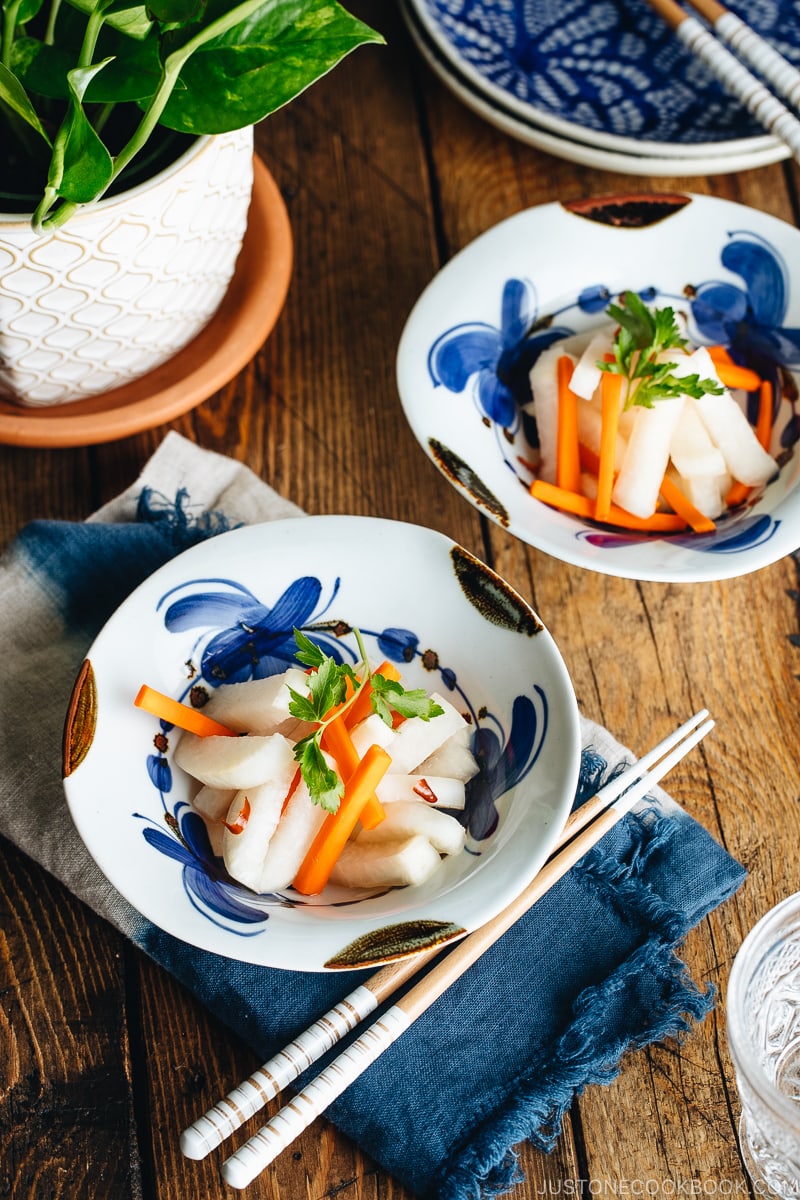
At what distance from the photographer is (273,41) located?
926mm

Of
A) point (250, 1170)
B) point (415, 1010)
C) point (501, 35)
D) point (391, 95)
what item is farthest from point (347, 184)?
point (250, 1170)

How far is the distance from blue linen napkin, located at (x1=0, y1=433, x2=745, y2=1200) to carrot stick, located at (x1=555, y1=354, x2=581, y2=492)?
0.26 meters

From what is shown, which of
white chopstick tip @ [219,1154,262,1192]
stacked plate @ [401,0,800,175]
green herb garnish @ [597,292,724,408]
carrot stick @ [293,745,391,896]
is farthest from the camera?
stacked plate @ [401,0,800,175]

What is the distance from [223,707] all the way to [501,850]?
281 mm

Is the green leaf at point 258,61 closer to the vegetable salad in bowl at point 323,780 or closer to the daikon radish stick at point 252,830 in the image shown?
the vegetable salad in bowl at point 323,780

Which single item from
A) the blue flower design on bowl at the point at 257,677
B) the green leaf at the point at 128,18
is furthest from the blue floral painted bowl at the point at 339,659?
the green leaf at the point at 128,18

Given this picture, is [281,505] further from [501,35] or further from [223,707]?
[501,35]

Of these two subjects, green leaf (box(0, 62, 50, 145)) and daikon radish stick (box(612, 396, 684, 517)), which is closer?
green leaf (box(0, 62, 50, 145))

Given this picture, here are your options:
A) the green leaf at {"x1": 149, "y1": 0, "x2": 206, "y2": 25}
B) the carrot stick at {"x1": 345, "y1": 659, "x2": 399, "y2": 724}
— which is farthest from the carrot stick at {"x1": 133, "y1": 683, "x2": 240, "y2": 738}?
the green leaf at {"x1": 149, "y1": 0, "x2": 206, "y2": 25}

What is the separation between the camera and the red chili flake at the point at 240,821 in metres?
0.91

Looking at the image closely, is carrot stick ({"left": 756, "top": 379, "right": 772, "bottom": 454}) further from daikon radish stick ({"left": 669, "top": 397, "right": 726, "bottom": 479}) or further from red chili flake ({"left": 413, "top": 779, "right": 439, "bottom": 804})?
red chili flake ({"left": 413, "top": 779, "right": 439, "bottom": 804})

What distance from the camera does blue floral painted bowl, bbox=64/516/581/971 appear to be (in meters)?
0.87

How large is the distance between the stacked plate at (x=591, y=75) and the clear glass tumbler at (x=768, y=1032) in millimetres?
922

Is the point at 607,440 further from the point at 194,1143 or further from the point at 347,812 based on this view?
the point at 194,1143
